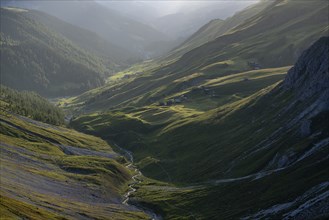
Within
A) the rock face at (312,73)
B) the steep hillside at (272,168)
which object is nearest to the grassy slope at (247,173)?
the steep hillside at (272,168)

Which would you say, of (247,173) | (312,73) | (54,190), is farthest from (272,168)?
(54,190)

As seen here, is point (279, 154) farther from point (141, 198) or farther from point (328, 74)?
point (141, 198)

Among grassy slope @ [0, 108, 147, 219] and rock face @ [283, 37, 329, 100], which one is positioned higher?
rock face @ [283, 37, 329, 100]

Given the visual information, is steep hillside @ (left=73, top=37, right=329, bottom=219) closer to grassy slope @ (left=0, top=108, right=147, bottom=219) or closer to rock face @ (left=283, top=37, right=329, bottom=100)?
rock face @ (left=283, top=37, right=329, bottom=100)

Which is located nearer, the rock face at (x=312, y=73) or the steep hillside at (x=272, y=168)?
the steep hillside at (x=272, y=168)

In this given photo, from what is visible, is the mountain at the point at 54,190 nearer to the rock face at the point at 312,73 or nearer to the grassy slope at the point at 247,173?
the grassy slope at the point at 247,173

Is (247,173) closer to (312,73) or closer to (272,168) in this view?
(272,168)

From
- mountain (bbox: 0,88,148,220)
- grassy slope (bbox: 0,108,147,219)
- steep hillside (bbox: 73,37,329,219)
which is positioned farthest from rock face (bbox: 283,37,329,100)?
grassy slope (bbox: 0,108,147,219)

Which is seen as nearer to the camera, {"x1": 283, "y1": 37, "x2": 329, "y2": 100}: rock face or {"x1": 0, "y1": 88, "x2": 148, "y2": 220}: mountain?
{"x1": 0, "y1": 88, "x2": 148, "y2": 220}: mountain

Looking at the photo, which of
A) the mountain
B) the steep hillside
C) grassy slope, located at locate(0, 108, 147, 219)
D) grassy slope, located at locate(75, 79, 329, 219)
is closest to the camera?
the steep hillside
